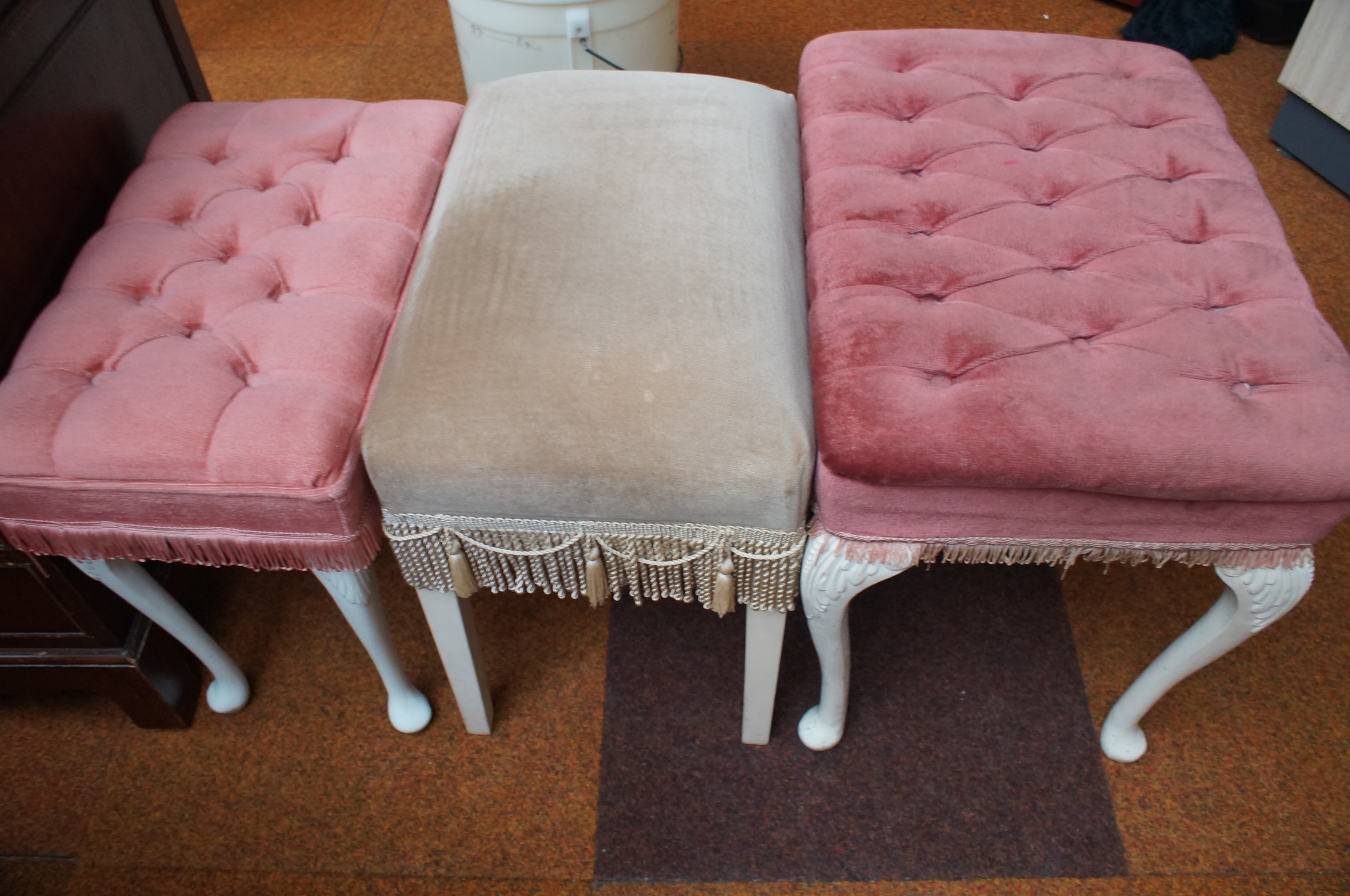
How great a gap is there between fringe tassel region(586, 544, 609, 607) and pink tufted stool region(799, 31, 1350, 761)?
0.17 meters

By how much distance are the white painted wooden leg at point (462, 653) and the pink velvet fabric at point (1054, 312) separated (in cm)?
35

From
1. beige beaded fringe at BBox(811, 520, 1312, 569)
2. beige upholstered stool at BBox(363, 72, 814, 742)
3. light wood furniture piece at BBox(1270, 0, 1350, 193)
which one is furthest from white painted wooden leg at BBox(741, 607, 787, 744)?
light wood furniture piece at BBox(1270, 0, 1350, 193)

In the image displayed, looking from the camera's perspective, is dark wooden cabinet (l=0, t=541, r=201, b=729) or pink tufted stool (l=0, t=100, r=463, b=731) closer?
pink tufted stool (l=0, t=100, r=463, b=731)

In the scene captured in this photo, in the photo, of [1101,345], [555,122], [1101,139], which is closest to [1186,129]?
[1101,139]

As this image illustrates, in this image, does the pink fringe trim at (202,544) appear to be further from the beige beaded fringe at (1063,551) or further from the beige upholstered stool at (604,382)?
the beige beaded fringe at (1063,551)

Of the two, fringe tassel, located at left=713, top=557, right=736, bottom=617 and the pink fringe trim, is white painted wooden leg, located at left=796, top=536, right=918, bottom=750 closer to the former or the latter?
fringe tassel, located at left=713, top=557, right=736, bottom=617

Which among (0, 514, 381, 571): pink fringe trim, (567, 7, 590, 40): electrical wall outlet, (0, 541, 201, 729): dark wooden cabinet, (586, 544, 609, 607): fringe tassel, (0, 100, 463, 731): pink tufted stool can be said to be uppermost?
(0, 100, 463, 731): pink tufted stool

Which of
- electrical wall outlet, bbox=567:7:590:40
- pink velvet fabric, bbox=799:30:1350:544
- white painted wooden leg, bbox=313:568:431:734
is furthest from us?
electrical wall outlet, bbox=567:7:590:40

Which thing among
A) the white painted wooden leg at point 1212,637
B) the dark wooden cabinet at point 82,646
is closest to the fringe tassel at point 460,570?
the dark wooden cabinet at point 82,646

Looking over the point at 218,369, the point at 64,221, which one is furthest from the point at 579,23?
the point at 218,369

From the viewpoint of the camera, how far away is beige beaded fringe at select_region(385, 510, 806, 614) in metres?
0.75

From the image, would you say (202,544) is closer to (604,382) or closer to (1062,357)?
(604,382)

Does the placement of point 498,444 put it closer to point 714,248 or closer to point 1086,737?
point 714,248

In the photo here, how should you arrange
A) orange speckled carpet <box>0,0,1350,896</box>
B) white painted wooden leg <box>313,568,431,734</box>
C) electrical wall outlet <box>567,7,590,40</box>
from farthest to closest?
electrical wall outlet <box>567,7,590,40</box> → orange speckled carpet <box>0,0,1350,896</box> → white painted wooden leg <box>313,568,431,734</box>
